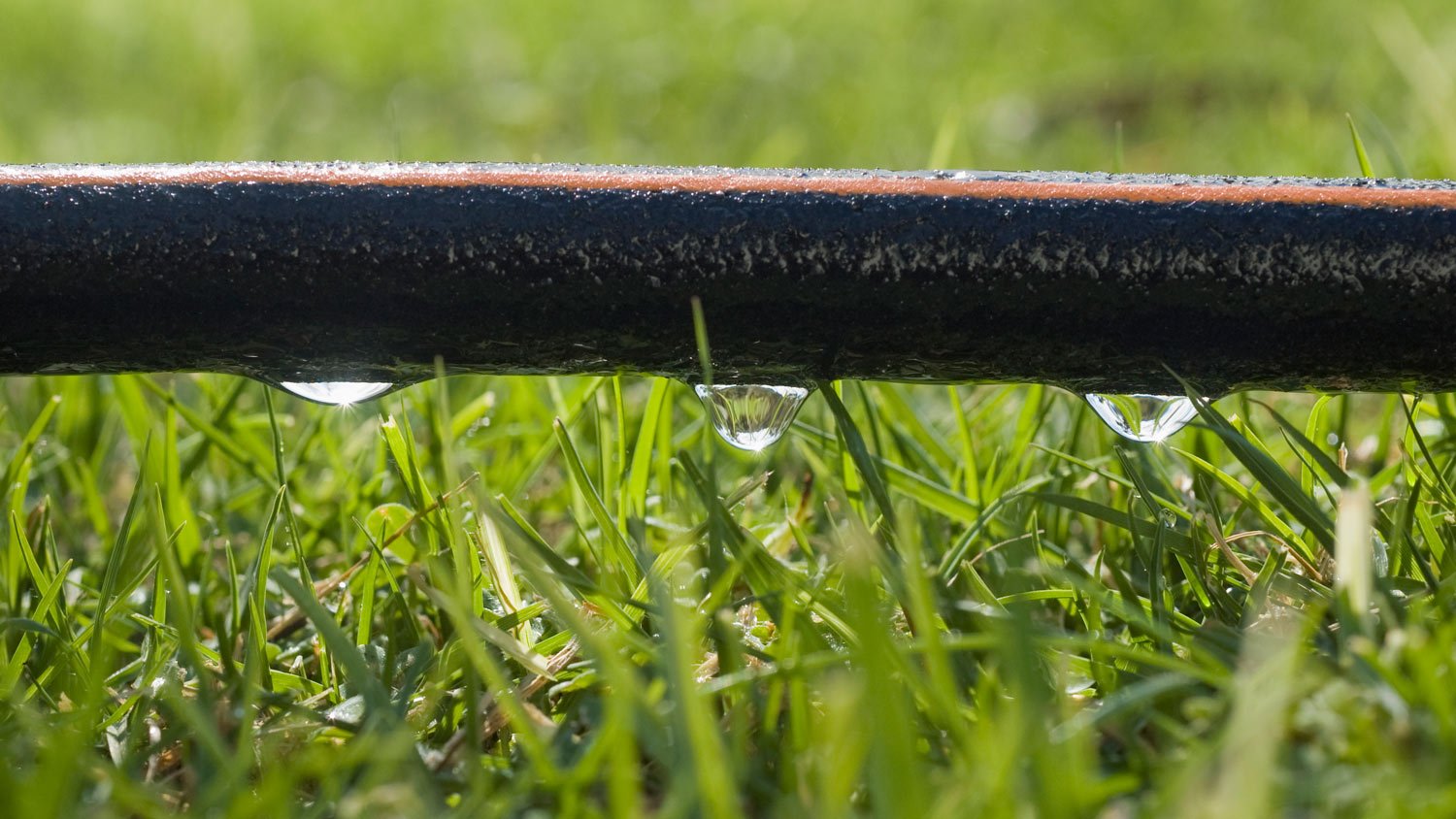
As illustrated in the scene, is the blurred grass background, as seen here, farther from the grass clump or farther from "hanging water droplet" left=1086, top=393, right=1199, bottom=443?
"hanging water droplet" left=1086, top=393, right=1199, bottom=443

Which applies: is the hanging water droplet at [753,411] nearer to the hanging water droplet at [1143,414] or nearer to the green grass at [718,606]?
the green grass at [718,606]

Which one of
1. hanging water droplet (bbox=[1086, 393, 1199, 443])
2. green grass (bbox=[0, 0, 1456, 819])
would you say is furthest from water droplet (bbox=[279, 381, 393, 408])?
hanging water droplet (bbox=[1086, 393, 1199, 443])

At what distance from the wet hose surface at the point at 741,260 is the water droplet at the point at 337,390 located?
11 centimetres

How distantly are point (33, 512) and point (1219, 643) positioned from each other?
139 centimetres

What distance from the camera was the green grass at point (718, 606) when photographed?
0.95 meters

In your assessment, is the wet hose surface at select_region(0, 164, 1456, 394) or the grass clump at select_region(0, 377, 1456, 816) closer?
the grass clump at select_region(0, 377, 1456, 816)

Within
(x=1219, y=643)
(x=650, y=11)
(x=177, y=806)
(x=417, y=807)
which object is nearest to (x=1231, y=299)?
(x=1219, y=643)

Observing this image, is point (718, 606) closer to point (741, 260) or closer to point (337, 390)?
point (741, 260)

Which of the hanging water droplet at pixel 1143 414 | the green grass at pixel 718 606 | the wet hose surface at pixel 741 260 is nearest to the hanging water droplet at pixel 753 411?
the green grass at pixel 718 606

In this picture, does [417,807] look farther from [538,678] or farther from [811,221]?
[811,221]

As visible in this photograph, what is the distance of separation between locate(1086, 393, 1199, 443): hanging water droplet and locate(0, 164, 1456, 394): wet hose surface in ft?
0.46

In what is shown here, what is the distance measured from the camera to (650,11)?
7160 mm

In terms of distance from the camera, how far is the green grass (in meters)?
0.95

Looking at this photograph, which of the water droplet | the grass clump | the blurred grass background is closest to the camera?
the grass clump
